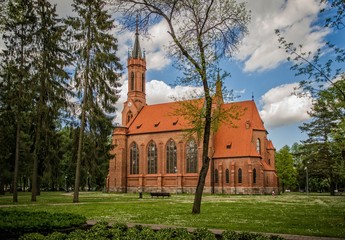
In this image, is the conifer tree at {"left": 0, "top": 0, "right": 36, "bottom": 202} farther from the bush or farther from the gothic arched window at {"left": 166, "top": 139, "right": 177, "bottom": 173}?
the gothic arched window at {"left": 166, "top": 139, "right": 177, "bottom": 173}

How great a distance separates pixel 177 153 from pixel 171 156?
132cm

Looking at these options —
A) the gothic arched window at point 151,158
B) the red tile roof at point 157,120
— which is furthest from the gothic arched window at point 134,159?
the red tile roof at point 157,120

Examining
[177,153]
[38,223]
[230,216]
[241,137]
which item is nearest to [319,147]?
[241,137]

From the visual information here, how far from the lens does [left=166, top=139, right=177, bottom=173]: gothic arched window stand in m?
52.8

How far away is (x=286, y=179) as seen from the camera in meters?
68.7

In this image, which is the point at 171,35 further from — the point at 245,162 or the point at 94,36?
the point at 245,162

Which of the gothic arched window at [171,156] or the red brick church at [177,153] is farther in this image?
the gothic arched window at [171,156]

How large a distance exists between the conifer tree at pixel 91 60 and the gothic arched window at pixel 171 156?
88.2 ft

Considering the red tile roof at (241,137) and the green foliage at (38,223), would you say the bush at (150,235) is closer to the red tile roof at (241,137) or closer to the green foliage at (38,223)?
the green foliage at (38,223)

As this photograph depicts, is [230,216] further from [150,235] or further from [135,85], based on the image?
[135,85]

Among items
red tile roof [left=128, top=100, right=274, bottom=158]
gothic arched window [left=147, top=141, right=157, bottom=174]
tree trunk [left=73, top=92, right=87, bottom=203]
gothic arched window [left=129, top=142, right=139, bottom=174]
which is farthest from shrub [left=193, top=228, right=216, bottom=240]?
gothic arched window [left=129, top=142, right=139, bottom=174]

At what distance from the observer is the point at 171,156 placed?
2092 inches

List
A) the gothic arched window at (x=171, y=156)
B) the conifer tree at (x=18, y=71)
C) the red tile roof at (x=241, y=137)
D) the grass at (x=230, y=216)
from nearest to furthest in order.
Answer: the grass at (x=230, y=216), the conifer tree at (x=18, y=71), the red tile roof at (x=241, y=137), the gothic arched window at (x=171, y=156)

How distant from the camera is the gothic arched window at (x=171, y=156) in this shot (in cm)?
5275
